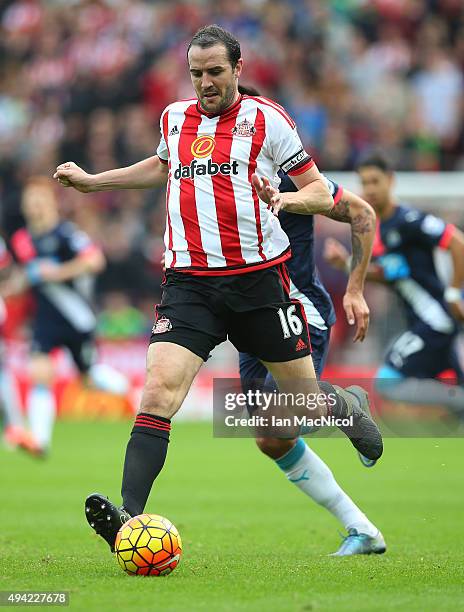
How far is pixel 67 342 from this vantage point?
13.6 m

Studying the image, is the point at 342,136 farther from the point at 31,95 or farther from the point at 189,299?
the point at 189,299

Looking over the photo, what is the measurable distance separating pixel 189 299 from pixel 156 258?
13.0 m

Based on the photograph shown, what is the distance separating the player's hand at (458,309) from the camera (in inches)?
400

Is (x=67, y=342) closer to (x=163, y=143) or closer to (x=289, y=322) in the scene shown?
(x=163, y=143)

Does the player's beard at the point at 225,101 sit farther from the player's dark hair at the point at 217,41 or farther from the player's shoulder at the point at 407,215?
the player's shoulder at the point at 407,215

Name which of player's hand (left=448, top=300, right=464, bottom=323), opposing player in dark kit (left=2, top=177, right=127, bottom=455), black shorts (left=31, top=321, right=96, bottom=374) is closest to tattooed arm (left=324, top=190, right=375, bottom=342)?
player's hand (left=448, top=300, right=464, bottom=323)

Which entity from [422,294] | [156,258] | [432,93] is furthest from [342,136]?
[422,294]

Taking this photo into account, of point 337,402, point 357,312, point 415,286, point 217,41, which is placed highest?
point 217,41

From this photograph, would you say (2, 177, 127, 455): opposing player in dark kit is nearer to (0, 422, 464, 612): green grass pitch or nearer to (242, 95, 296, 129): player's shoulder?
(0, 422, 464, 612): green grass pitch

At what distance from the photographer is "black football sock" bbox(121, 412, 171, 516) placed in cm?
565

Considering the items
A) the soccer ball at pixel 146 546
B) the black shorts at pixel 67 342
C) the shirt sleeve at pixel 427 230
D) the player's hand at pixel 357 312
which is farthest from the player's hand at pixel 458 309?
the soccer ball at pixel 146 546

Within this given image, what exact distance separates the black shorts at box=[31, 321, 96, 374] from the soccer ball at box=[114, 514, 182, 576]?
7.89 m

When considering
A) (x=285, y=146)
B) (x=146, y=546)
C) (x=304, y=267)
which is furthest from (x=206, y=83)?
(x=146, y=546)

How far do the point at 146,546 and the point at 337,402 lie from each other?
4.99 ft
